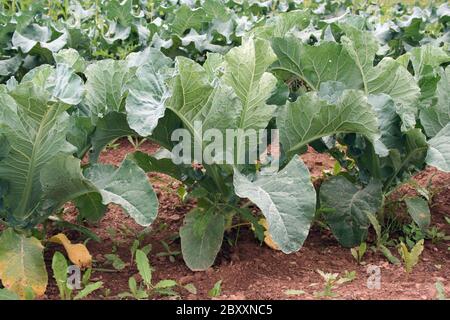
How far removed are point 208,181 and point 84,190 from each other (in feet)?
1.82

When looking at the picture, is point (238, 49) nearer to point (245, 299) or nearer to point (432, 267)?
point (245, 299)

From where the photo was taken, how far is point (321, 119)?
2854 millimetres

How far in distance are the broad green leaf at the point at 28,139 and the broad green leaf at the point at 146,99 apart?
0.27 metres

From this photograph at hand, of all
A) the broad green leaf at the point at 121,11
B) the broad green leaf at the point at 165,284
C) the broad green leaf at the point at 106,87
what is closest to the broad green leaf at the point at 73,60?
the broad green leaf at the point at 106,87

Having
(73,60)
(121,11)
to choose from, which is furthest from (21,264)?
(121,11)

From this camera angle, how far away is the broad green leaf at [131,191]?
2.53 m

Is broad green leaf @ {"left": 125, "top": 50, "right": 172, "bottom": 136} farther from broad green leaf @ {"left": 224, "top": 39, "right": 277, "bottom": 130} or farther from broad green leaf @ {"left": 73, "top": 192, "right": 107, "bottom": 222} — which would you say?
broad green leaf @ {"left": 73, "top": 192, "right": 107, "bottom": 222}

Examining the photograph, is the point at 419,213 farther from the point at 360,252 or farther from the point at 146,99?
the point at 146,99

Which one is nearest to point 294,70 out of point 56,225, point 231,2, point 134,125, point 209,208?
point 209,208

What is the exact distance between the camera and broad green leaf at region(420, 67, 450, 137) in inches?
126

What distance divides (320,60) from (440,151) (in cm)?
71

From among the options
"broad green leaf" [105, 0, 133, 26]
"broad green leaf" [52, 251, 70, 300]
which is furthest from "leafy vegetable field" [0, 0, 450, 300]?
"broad green leaf" [105, 0, 133, 26]

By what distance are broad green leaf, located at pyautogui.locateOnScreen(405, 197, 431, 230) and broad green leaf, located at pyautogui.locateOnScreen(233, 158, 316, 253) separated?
88 cm

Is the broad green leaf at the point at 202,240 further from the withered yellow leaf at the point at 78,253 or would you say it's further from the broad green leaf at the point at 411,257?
the broad green leaf at the point at 411,257
